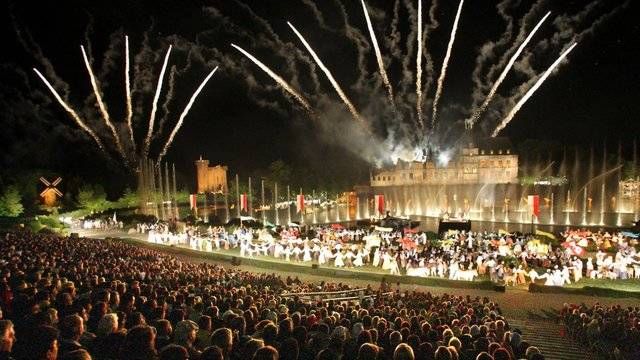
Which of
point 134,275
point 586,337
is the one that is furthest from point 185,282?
point 586,337

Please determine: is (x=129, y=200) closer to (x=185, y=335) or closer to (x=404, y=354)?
(x=185, y=335)

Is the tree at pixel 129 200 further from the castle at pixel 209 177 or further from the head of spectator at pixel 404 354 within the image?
the head of spectator at pixel 404 354

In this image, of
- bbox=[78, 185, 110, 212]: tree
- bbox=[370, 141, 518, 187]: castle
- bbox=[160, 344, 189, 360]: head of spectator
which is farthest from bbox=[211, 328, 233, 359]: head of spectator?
bbox=[370, 141, 518, 187]: castle

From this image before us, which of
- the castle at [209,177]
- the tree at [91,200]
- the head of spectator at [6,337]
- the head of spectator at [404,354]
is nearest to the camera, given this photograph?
the head of spectator at [6,337]

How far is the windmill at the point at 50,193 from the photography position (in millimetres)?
60822

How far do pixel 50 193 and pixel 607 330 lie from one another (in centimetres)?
6611

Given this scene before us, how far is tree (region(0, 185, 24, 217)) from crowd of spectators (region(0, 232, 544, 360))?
124 ft

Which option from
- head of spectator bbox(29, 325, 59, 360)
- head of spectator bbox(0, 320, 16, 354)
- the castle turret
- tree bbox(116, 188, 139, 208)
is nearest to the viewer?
head of spectator bbox(29, 325, 59, 360)

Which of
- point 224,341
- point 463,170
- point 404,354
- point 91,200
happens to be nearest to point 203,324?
point 224,341

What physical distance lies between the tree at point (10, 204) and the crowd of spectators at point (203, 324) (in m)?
37.8

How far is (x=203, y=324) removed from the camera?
830 cm

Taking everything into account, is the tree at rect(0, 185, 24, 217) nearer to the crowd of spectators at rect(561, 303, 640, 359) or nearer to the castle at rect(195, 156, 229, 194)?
the crowd of spectators at rect(561, 303, 640, 359)

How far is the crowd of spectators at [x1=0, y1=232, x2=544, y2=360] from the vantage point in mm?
5559

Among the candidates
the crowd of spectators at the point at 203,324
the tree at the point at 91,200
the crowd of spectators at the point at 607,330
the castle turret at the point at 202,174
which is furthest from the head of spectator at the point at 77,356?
the castle turret at the point at 202,174
